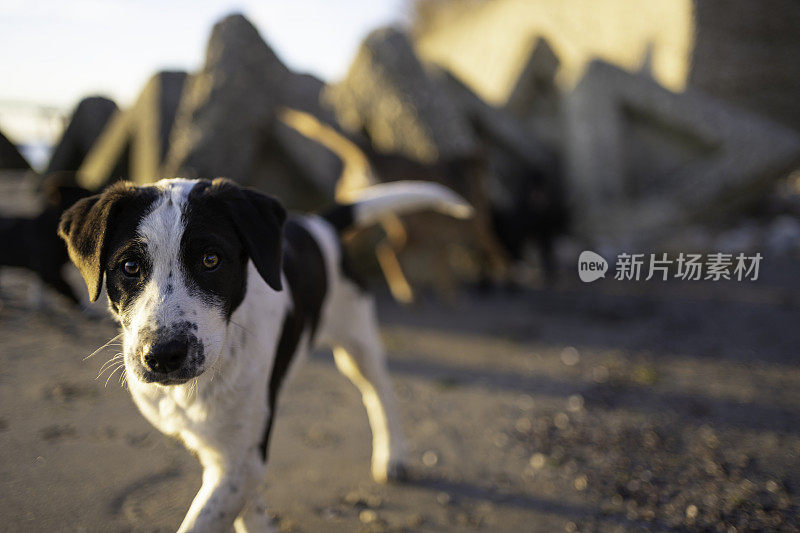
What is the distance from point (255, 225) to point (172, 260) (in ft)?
0.82

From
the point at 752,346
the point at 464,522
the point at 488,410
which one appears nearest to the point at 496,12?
the point at 752,346

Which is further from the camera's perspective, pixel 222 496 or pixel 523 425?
pixel 523 425

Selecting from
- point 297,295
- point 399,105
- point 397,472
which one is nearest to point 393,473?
point 397,472

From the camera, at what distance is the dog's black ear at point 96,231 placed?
4.65ft

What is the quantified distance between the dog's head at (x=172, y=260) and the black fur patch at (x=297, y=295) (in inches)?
14.2

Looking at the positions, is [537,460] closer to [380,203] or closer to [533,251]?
[380,203]

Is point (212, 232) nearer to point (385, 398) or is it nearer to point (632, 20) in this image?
point (385, 398)

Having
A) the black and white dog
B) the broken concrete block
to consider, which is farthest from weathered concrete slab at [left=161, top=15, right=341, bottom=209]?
the black and white dog

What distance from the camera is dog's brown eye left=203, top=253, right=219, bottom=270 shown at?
4.65 ft

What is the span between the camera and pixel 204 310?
1374mm

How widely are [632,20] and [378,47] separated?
527 cm

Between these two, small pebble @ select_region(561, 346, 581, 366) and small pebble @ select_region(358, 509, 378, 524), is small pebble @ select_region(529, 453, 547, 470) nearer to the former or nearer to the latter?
small pebble @ select_region(358, 509, 378, 524)

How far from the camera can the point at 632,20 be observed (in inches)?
345

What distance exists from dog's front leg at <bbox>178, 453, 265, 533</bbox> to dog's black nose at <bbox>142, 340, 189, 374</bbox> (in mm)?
451
